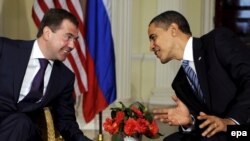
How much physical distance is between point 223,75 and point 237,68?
98 mm

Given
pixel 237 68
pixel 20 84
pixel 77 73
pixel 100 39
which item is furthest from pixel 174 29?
pixel 77 73

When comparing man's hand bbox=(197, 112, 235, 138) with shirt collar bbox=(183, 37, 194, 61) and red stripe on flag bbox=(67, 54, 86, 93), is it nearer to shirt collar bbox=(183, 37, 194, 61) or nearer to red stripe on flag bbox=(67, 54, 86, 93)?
shirt collar bbox=(183, 37, 194, 61)

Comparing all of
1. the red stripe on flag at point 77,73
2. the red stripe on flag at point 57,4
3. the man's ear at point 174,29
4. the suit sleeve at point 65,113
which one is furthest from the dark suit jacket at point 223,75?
the red stripe on flag at point 57,4

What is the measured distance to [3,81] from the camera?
213 cm

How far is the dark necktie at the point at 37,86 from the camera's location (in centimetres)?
217

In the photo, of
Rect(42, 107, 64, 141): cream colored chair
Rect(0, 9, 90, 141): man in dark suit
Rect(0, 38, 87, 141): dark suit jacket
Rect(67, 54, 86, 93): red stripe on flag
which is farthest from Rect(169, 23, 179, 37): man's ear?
Rect(67, 54, 86, 93): red stripe on flag

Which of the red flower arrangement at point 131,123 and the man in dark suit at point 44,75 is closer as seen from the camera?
the man in dark suit at point 44,75

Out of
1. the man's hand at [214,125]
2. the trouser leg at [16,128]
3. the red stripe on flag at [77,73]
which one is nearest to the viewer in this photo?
the man's hand at [214,125]

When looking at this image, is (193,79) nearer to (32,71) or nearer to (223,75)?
(223,75)

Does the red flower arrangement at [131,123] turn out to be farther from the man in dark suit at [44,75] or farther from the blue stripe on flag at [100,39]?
the blue stripe on flag at [100,39]

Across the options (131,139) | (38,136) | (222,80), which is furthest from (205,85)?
(38,136)

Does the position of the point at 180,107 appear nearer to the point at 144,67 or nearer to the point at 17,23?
the point at 144,67

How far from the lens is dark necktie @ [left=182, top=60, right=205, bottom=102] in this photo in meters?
2.12

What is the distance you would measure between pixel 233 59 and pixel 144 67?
2123mm
